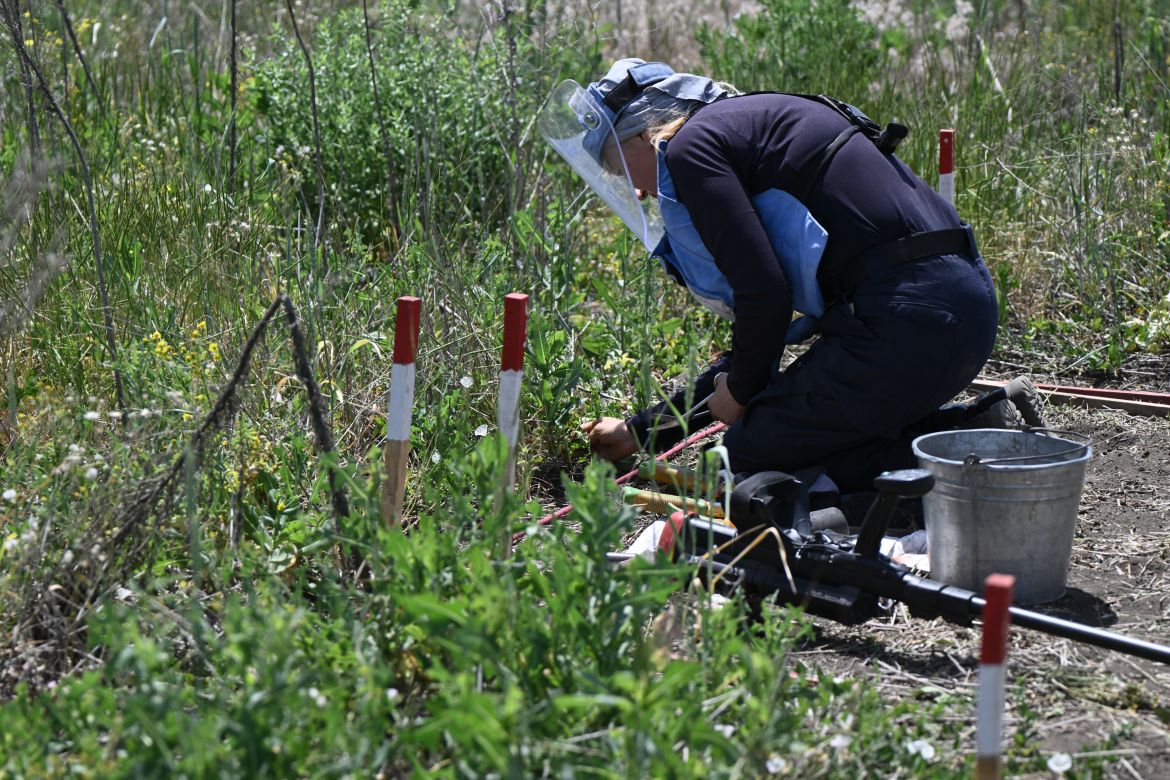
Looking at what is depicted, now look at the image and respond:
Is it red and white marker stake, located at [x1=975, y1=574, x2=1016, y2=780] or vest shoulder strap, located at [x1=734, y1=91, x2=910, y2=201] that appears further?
vest shoulder strap, located at [x1=734, y1=91, x2=910, y2=201]

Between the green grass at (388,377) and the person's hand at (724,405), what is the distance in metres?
0.24

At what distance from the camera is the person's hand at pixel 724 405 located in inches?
140

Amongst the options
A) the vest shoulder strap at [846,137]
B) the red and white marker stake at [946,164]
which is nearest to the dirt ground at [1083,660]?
the vest shoulder strap at [846,137]

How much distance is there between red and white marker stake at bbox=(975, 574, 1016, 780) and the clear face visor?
1930 mm

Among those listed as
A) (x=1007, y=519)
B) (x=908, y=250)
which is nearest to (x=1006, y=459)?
(x=1007, y=519)

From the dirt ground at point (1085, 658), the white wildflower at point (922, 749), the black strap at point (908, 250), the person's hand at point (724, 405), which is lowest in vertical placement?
the dirt ground at point (1085, 658)

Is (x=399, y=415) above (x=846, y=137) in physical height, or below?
below

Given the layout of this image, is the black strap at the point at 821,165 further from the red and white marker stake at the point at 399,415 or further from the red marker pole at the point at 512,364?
the red and white marker stake at the point at 399,415

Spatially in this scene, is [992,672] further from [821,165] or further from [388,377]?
[388,377]

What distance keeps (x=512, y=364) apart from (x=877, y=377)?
1087 mm

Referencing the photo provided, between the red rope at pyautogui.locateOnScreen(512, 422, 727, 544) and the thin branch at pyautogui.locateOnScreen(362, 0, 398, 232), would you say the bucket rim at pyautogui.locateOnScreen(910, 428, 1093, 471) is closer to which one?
the red rope at pyautogui.locateOnScreen(512, 422, 727, 544)

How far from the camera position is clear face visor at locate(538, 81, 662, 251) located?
3.38m

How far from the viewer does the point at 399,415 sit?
106 inches

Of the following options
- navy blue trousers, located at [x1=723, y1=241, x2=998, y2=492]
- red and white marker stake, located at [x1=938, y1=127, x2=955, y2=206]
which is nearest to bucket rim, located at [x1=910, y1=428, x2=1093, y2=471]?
navy blue trousers, located at [x1=723, y1=241, x2=998, y2=492]
